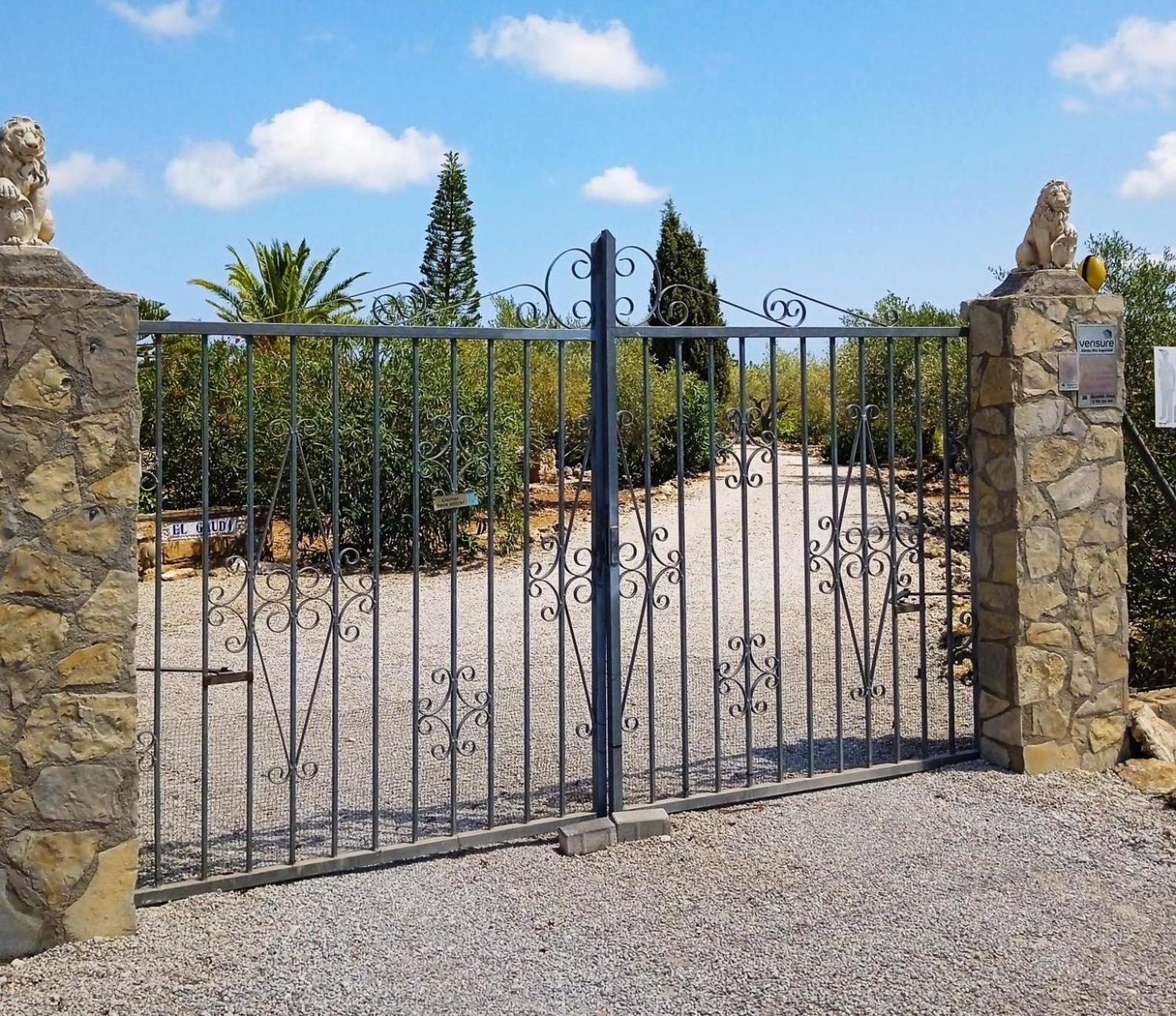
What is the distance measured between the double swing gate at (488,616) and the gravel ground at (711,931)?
0.30 m

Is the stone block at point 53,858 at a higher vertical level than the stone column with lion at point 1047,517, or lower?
lower

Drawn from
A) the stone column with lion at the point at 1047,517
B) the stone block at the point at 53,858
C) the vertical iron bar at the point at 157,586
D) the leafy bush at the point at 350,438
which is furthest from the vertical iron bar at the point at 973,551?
the leafy bush at the point at 350,438

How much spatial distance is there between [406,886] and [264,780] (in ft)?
6.66

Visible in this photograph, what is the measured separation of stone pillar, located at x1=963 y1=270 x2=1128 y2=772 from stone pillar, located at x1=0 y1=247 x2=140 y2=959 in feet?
13.1

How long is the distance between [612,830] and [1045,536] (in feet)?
8.55

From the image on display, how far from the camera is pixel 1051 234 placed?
5699 millimetres

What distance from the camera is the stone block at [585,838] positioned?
Result: 4.72 metres

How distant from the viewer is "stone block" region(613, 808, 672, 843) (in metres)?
4.86

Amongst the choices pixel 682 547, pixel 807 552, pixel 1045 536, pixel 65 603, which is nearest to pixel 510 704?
pixel 807 552

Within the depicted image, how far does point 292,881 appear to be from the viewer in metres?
4.42

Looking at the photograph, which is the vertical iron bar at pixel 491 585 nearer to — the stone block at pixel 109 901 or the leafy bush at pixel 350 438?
the stone block at pixel 109 901

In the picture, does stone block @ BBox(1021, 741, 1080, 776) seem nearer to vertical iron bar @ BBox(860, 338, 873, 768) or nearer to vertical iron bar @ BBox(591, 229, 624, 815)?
vertical iron bar @ BBox(860, 338, 873, 768)

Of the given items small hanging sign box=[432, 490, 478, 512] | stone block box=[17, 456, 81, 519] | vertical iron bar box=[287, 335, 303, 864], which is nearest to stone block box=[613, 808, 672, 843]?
vertical iron bar box=[287, 335, 303, 864]

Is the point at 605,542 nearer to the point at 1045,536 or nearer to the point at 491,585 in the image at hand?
the point at 491,585
